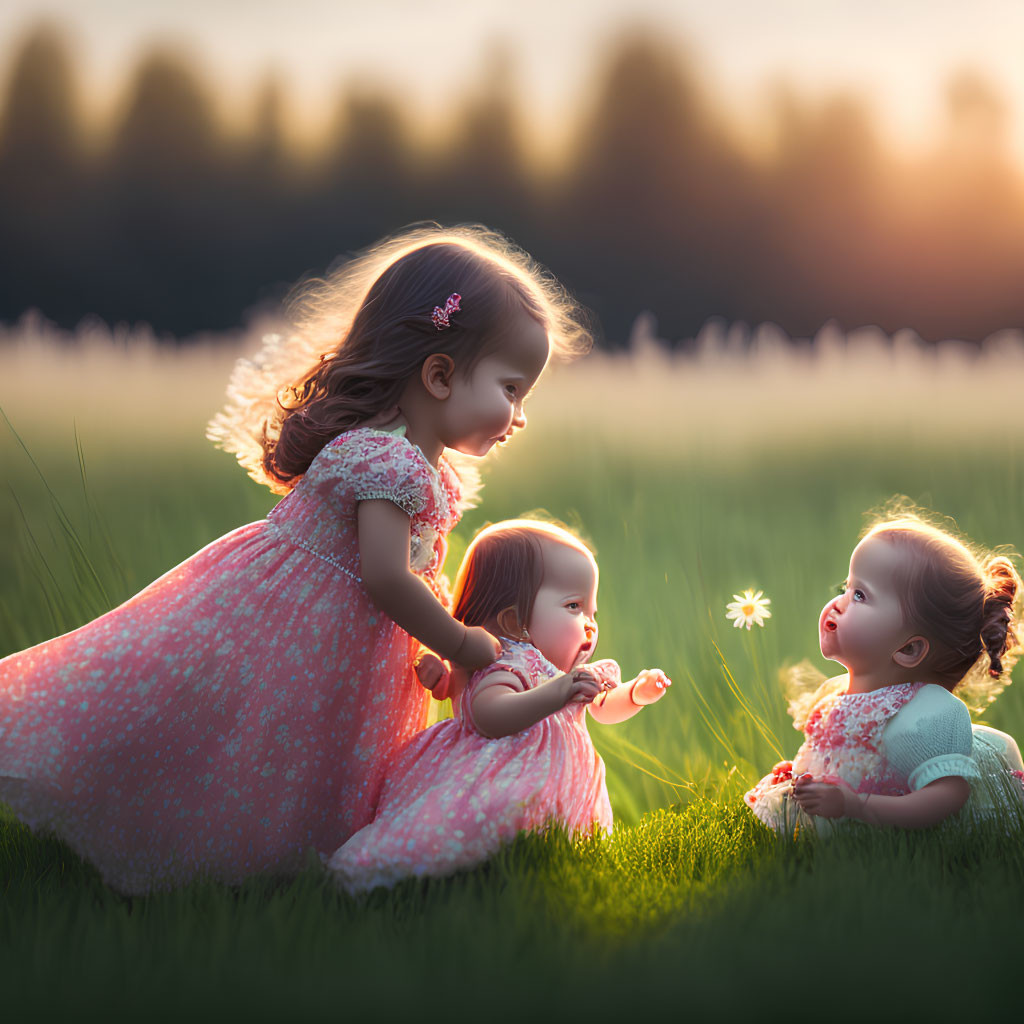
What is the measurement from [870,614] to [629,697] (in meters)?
0.48

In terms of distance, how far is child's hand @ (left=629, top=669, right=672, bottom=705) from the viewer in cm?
194

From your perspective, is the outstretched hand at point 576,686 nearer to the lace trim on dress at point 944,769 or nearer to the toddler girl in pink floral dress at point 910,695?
the toddler girl in pink floral dress at point 910,695

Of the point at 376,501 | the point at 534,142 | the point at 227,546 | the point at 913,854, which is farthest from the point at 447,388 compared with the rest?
the point at 534,142

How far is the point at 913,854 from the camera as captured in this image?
5.55 ft

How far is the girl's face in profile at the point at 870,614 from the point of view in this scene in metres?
1.87

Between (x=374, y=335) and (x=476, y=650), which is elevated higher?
(x=374, y=335)

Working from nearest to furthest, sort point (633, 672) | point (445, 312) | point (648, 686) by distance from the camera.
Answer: point (445, 312)
point (648, 686)
point (633, 672)

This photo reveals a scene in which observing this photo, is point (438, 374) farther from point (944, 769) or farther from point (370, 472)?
point (944, 769)

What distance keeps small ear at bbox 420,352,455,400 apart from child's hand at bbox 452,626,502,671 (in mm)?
439

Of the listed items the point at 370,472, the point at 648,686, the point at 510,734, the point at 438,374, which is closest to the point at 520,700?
the point at 510,734

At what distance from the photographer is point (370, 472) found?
1748 mm

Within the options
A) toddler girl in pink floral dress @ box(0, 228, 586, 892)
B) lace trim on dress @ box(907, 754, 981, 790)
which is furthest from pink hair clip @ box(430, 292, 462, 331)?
lace trim on dress @ box(907, 754, 981, 790)

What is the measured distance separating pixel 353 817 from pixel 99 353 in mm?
1817

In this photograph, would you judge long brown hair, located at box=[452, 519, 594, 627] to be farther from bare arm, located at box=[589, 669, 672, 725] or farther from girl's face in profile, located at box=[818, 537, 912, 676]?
girl's face in profile, located at box=[818, 537, 912, 676]
